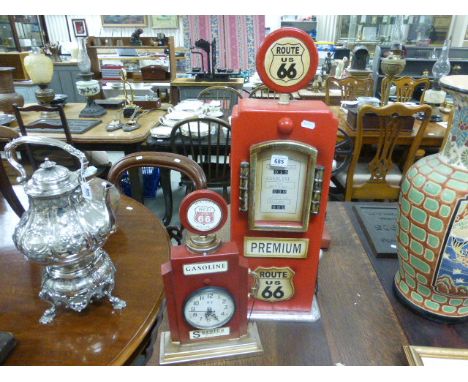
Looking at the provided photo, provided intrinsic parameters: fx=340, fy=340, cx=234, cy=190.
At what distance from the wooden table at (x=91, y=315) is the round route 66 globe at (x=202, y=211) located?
0.22 m

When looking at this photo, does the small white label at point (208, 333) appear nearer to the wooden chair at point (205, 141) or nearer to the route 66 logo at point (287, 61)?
the route 66 logo at point (287, 61)

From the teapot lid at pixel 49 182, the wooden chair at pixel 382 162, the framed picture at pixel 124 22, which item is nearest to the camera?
the teapot lid at pixel 49 182

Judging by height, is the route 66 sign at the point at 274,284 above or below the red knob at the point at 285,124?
below

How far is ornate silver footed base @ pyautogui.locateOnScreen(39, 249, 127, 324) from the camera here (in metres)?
0.66

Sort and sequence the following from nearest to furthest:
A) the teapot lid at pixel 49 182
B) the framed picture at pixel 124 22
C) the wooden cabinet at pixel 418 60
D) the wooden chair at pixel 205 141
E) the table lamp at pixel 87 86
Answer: the teapot lid at pixel 49 182 < the wooden chair at pixel 205 141 < the table lamp at pixel 87 86 < the wooden cabinet at pixel 418 60 < the framed picture at pixel 124 22

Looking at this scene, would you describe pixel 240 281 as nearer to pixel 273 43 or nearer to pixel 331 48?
pixel 273 43

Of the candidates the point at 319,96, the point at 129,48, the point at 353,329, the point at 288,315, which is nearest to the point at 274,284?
the point at 288,315

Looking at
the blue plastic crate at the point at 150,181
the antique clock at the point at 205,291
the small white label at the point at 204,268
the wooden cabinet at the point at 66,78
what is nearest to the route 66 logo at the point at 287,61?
the antique clock at the point at 205,291

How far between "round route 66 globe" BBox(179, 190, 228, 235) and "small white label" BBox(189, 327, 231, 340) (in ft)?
0.72

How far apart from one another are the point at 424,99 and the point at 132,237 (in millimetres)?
2870

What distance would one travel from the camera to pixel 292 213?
740 mm

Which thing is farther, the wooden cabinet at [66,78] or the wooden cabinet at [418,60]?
the wooden cabinet at [66,78]

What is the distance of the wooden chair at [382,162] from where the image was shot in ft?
6.23

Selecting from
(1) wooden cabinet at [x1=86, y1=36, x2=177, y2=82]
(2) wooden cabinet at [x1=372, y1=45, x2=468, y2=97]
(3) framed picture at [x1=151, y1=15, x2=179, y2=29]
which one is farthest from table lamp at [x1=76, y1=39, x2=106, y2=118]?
(3) framed picture at [x1=151, y1=15, x2=179, y2=29]
